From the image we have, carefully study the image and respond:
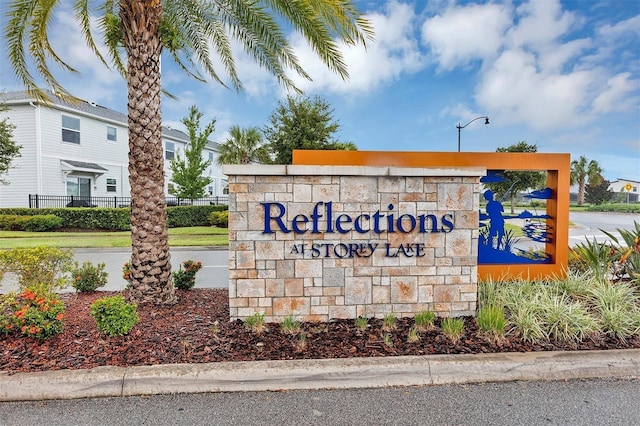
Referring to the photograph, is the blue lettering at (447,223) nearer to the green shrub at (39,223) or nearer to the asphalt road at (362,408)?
the asphalt road at (362,408)

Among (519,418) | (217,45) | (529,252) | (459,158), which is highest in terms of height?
(217,45)

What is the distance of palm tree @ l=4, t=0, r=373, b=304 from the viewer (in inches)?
219

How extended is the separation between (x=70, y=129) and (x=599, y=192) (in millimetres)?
75634

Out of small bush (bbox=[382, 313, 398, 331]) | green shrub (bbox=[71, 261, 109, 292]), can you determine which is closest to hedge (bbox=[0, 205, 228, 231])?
green shrub (bbox=[71, 261, 109, 292])

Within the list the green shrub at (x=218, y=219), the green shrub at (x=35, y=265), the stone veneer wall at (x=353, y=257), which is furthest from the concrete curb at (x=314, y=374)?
the green shrub at (x=218, y=219)

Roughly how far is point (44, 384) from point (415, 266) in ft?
13.8

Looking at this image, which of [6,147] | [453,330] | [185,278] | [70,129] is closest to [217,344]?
[453,330]

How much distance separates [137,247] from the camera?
559 centimetres

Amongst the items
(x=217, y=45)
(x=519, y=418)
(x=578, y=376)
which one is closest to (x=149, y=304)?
(x=519, y=418)

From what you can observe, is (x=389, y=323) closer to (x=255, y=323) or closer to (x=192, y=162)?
(x=255, y=323)

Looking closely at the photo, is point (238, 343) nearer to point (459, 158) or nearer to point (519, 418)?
point (519, 418)

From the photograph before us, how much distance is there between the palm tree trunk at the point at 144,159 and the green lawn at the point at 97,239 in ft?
33.5

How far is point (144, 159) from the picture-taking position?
552cm

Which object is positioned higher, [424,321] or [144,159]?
[144,159]
